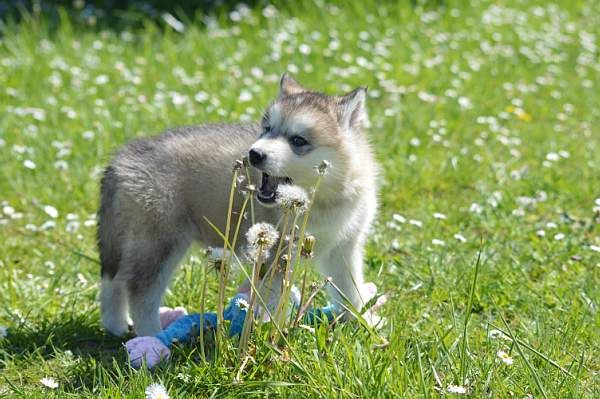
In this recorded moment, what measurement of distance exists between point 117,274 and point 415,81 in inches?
173

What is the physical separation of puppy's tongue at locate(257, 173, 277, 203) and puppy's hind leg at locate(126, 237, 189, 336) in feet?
1.77

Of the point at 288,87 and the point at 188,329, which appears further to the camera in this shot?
the point at 288,87

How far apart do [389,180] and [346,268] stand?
1.87 m

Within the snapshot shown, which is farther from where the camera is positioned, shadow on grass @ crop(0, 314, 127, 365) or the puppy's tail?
the puppy's tail

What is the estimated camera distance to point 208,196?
4.62 meters

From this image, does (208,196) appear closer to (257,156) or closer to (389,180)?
(257,156)

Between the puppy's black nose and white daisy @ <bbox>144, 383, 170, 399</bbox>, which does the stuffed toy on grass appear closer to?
white daisy @ <bbox>144, 383, 170, 399</bbox>

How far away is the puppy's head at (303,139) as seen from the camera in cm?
418

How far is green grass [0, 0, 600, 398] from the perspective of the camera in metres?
3.74

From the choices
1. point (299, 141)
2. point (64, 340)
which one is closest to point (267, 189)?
point (299, 141)

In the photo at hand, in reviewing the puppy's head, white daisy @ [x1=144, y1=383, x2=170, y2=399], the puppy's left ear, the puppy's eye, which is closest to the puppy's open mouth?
the puppy's head

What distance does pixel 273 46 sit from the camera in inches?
350

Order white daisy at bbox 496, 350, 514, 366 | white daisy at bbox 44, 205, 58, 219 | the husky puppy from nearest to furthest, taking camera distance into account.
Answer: white daisy at bbox 496, 350, 514, 366 → the husky puppy → white daisy at bbox 44, 205, 58, 219

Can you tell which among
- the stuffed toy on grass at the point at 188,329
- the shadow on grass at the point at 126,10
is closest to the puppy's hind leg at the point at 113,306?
the stuffed toy on grass at the point at 188,329
